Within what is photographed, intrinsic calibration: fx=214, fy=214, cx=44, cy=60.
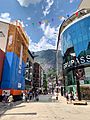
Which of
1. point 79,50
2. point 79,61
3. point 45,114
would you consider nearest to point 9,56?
point 79,61

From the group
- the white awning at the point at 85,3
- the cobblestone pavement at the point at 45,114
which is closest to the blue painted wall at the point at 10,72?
the cobblestone pavement at the point at 45,114

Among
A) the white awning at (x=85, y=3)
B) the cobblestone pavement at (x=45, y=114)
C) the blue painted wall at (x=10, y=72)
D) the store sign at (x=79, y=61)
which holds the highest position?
the white awning at (x=85, y=3)

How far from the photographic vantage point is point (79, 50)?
162 ft

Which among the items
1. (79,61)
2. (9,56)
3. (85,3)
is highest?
(85,3)

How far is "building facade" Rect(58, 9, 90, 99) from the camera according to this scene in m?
45.3

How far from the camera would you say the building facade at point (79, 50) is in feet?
149

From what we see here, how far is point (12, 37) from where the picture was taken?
41.9 metres

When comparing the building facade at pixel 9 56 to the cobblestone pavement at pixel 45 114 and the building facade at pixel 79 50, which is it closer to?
the building facade at pixel 79 50

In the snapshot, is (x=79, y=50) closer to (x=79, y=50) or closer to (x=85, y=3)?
(x=79, y=50)

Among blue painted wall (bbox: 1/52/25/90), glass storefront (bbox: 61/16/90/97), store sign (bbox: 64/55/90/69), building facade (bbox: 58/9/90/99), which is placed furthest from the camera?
store sign (bbox: 64/55/90/69)

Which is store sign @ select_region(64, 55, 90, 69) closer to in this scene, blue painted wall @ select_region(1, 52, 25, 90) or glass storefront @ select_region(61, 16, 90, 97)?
glass storefront @ select_region(61, 16, 90, 97)

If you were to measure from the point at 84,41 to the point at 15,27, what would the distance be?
1606 cm

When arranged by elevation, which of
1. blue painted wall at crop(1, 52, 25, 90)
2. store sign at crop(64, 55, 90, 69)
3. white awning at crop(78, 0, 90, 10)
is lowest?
blue painted wall at crop(1, 52, 25, 90)

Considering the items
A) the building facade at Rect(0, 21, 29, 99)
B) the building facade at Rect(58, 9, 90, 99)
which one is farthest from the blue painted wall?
the building facade at Rect(58, 9, 90, 99)
